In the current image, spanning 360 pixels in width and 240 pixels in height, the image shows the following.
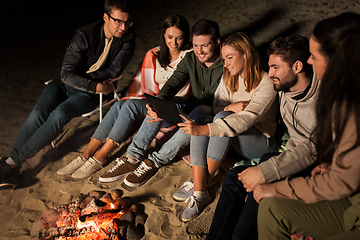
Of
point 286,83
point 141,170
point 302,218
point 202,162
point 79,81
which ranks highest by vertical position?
point 286,83

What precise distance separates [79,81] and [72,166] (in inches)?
31.2

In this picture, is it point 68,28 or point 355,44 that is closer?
point 355,44

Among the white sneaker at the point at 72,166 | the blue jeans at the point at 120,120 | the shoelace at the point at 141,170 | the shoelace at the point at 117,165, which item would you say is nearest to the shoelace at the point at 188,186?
the shoelace at the point at 141,170

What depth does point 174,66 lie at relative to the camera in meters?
2.69

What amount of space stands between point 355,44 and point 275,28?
12.1 ft

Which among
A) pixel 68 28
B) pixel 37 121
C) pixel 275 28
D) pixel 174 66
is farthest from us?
pixel 68 28

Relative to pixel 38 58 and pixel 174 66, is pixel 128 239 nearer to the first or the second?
pixel 174 66

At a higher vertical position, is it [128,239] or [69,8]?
[69,8]

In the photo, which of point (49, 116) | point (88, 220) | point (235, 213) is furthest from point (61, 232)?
point (235, 213)

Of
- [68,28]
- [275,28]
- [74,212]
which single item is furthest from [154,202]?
[68,28]

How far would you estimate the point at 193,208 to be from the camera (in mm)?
1957

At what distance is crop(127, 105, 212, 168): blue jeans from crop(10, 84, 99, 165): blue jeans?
26.7 inches

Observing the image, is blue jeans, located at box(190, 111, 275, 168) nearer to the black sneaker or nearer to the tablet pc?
the tablet pc

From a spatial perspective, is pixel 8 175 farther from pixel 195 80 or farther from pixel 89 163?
pixel 195 80
